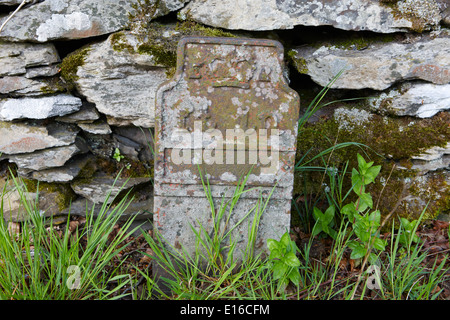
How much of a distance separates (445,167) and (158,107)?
1.97 metres

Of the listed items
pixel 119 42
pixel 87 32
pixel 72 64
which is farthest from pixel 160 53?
pixel 72 64

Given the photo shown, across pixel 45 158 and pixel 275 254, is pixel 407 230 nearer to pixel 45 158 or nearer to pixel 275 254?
pixel 275 254

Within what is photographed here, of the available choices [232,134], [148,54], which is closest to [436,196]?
[232,134]

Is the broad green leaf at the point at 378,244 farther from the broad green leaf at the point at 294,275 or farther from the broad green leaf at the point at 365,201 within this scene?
the broad green leaf at the point at 294,275

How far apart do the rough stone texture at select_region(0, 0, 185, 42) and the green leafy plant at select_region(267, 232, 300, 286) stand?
162 cm

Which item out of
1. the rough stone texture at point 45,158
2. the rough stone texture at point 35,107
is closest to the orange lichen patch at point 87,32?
the rough stone texture at point 35,107

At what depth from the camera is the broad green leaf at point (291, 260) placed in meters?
1.94

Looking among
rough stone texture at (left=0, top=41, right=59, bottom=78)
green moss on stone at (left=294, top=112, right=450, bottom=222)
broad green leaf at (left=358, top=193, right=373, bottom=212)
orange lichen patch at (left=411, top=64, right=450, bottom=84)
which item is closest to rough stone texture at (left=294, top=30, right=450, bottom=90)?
orange lichen patch at (left=411, top=64, right=450, bottom=84)

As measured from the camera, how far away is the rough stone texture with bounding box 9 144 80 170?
2.68 metres

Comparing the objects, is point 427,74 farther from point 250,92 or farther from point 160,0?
point 160,0

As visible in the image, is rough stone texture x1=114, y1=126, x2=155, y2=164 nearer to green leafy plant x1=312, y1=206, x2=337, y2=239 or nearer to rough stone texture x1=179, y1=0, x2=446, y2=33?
rough stone texture x1=179, y1=0, x2=446, y2=33

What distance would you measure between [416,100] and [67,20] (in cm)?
227

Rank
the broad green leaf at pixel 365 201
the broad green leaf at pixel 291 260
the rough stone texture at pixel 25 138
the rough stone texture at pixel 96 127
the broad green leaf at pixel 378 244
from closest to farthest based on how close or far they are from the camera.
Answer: the broad green leaf at pixel 291 260 → the broad green leaf at pixel 378 244 → the broad green leaf at pixel 365 201 → the rough stone texture at pixel 25 138 → the rough stone texture at pixel 96 127

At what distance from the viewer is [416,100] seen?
8.53 ft
